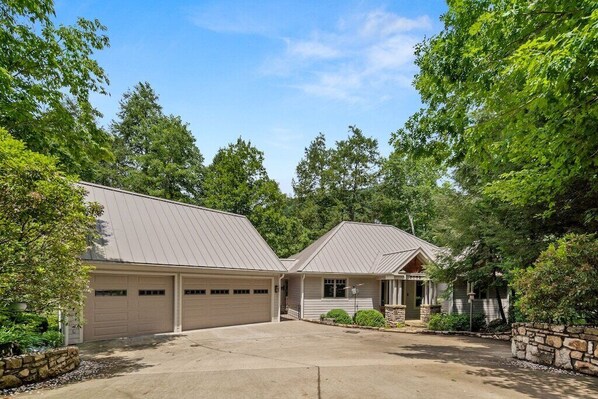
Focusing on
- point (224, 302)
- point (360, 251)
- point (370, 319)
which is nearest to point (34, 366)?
point (224, 302)

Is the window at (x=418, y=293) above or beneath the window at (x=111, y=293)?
beneath

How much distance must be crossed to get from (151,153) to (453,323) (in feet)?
80.5

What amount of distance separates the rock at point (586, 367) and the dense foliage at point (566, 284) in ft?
2.74

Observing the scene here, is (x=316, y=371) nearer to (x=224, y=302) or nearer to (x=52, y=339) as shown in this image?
(x=52, y=339)

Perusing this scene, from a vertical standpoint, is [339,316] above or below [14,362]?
below

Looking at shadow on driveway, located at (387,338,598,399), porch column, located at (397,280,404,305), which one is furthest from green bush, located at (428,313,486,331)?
shadow on driveway, located at (387,338,598,399)

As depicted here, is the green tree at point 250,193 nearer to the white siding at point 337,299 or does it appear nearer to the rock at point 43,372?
the white siding at point 337,299

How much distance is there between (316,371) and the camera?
24.8 feet

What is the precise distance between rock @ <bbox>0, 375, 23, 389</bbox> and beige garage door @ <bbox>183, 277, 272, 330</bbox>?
8019 mm

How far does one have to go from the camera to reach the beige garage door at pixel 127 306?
1190 centimetres

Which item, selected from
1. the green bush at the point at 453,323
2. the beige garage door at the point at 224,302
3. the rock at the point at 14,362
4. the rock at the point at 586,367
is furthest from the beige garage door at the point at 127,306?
the rock at the point at 586,367

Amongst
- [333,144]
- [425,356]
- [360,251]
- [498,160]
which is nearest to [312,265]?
[360,251]

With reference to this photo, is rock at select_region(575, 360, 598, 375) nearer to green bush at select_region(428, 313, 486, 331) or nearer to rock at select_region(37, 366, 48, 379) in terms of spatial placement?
green bush at select_region(428, 313, 486, 331)

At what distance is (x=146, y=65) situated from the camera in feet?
38.5
